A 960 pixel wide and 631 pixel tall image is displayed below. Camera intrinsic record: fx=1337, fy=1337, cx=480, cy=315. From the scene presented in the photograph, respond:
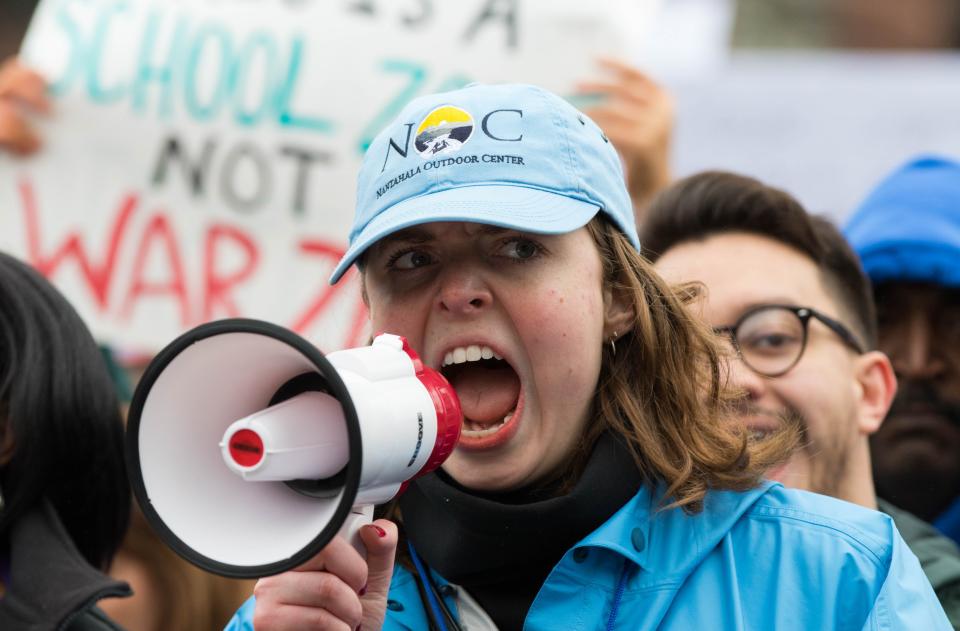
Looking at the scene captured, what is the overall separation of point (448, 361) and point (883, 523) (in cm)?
69

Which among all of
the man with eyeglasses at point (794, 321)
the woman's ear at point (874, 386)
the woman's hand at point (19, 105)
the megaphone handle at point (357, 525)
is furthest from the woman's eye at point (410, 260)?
the woman's hand at point (19, 105)

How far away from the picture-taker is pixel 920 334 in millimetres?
3422

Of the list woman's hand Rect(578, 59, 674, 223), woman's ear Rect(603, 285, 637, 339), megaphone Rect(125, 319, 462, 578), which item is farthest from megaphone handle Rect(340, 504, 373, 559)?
woman's hand Rect(578, 59, 674, 223)

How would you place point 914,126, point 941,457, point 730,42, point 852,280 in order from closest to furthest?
1. point 852,280
2. point 941,457
3. point 914,126
4. point 730,42

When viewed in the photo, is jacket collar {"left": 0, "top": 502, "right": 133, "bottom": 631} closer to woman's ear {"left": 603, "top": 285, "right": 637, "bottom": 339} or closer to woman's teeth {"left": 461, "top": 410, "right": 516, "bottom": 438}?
woman's teeth {"left": 461, "top": 410, "right": 516, "bottom": 438}

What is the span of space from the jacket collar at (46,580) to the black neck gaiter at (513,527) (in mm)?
665

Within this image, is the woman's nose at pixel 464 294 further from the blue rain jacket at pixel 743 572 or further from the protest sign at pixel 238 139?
the protest sign at pixel 238 139

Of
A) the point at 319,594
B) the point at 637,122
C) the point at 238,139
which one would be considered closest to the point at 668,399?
the point at 319,594

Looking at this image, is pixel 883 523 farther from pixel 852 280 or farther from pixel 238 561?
pixel 852 280

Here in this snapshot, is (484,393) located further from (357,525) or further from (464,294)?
(357,525)

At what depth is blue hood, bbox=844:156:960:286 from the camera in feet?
11.1

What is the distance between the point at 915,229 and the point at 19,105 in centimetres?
254

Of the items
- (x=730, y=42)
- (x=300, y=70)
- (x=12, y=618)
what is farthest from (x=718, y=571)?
(x=730, y=42)

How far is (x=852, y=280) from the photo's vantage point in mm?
3098
